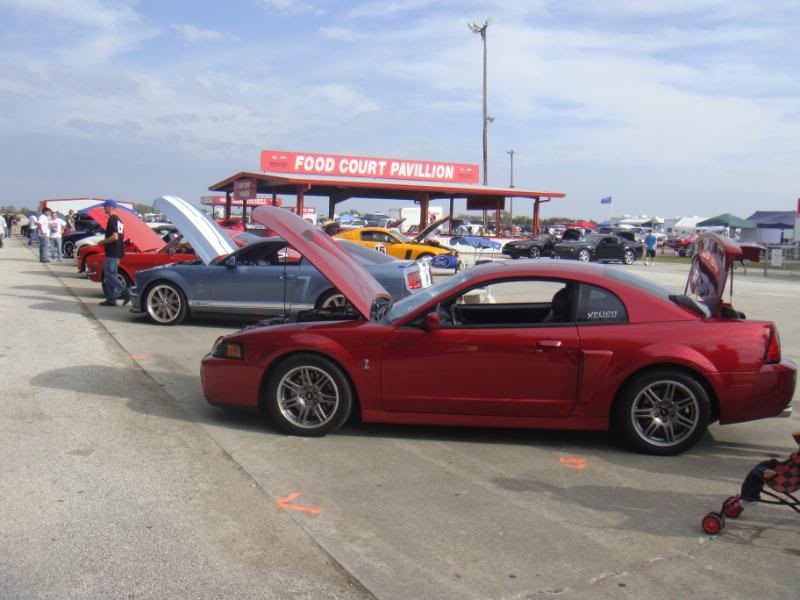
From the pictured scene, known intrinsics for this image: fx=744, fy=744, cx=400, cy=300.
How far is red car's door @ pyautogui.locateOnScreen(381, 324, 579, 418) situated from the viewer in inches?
213

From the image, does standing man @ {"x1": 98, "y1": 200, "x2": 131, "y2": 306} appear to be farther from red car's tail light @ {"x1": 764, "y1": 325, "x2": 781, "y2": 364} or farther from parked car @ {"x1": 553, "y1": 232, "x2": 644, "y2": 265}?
parked car @ {"x1": 553, "y1": 232, "x2": 644, "y2": 265}

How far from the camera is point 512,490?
471 centimetres

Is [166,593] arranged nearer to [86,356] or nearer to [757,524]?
[757,524]

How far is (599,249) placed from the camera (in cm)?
3438

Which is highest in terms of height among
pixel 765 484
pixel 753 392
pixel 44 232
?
pixel 44 232

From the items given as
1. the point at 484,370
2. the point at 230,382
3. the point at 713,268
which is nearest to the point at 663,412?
the point at 484,370

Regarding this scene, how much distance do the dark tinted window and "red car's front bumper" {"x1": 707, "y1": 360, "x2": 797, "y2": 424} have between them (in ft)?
2.50

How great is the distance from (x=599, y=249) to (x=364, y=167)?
13.6 metres

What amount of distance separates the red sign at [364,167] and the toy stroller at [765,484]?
34749 millimetres

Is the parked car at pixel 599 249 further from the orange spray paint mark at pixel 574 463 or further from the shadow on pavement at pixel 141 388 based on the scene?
the orange spray paint mark at pixel 574 463

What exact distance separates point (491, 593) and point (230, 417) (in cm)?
353

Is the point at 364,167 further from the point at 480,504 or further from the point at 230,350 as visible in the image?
the point at 480,504

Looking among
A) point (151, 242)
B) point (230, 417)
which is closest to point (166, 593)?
point (230, 417)

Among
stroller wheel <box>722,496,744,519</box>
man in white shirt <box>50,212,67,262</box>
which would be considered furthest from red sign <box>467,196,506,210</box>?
stroller wheel <box>722,496,744,519</box>
